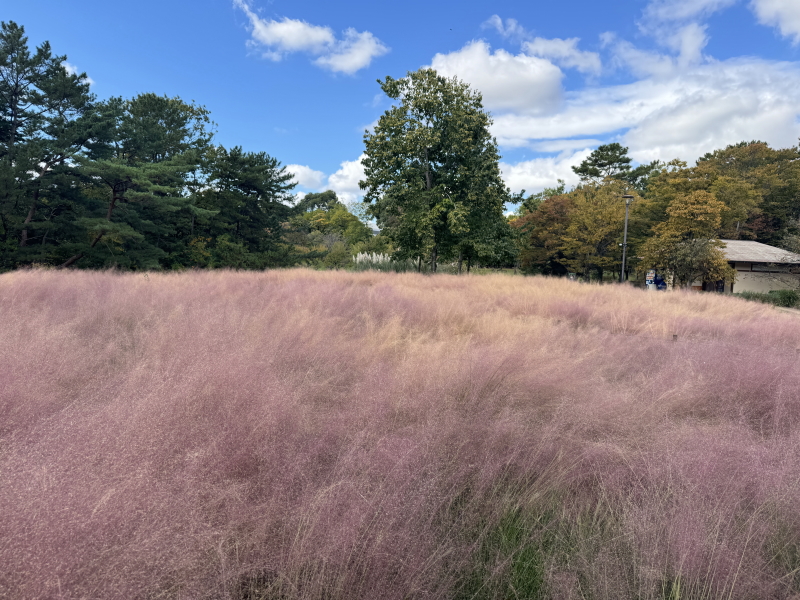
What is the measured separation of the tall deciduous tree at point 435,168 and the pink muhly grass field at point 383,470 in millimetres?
14964

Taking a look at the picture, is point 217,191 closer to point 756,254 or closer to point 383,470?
point 383,470

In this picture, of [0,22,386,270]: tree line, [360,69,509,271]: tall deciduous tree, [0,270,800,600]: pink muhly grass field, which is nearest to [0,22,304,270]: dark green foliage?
[0,22,386,270]: tree line

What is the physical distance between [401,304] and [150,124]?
26.7 meters

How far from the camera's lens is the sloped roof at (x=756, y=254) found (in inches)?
970

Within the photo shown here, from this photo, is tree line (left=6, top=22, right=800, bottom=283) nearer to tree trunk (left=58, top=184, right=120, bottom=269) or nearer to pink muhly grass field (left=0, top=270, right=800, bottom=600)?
tree trunk (left=58, top=184, right=120, bottom=269)

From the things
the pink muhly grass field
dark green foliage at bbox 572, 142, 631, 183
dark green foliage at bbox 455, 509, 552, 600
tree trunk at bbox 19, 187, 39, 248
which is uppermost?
dark green foliage at bbox 572, 142, 631, 183

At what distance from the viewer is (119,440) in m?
1.93

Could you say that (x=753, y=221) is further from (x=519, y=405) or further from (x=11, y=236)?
(x=11, y=236)

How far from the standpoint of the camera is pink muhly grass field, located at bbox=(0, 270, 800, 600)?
145cm

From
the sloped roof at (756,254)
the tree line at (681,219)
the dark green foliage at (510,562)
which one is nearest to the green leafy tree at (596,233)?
the tree line at (681,219)

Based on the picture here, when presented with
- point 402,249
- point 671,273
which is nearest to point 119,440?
point 402,249

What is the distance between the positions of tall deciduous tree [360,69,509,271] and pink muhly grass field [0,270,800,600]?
15.0 metres

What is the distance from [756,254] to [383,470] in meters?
35.3

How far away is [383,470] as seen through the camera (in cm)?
198
